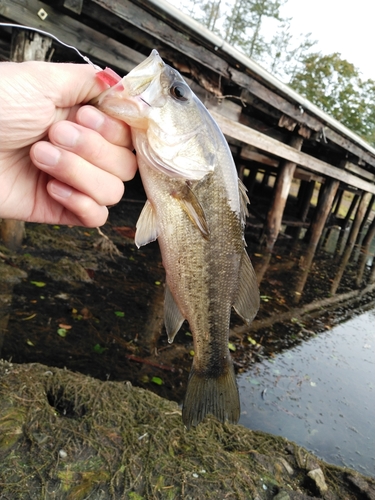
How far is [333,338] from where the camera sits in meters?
6.00

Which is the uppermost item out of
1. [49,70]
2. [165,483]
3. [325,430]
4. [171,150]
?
[49,70]

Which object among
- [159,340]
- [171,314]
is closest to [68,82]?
[171,314]

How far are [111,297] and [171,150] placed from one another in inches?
149

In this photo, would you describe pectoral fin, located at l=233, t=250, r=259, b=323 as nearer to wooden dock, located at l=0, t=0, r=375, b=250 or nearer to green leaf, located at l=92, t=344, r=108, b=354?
green leaf, located at l=92, t=344, r=108, b=354

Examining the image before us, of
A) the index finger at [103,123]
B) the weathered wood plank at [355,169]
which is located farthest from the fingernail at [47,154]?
the weathered wood plank at [355,169]

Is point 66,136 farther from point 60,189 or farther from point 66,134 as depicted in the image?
point 60,189

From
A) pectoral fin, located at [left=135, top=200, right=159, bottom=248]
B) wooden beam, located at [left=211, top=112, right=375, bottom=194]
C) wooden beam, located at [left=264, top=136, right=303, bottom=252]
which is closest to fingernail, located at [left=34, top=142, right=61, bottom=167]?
pectoral fin, located at [left=135, top=200, right=159, bottom=248]

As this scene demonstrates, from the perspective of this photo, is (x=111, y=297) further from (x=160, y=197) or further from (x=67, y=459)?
(x=160, y=197)

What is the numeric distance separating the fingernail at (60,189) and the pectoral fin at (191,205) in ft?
1.48

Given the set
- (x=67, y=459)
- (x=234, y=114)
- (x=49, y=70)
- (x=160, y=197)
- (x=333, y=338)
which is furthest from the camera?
(x=234, y=114)

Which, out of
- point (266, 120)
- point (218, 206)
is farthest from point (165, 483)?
point (266, 120)

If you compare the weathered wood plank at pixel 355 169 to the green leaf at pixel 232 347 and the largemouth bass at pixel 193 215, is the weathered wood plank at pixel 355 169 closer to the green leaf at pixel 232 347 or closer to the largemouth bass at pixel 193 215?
the green leaf at pixel 232 347

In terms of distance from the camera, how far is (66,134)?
150 centimetres

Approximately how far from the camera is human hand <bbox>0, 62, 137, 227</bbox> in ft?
4.83
